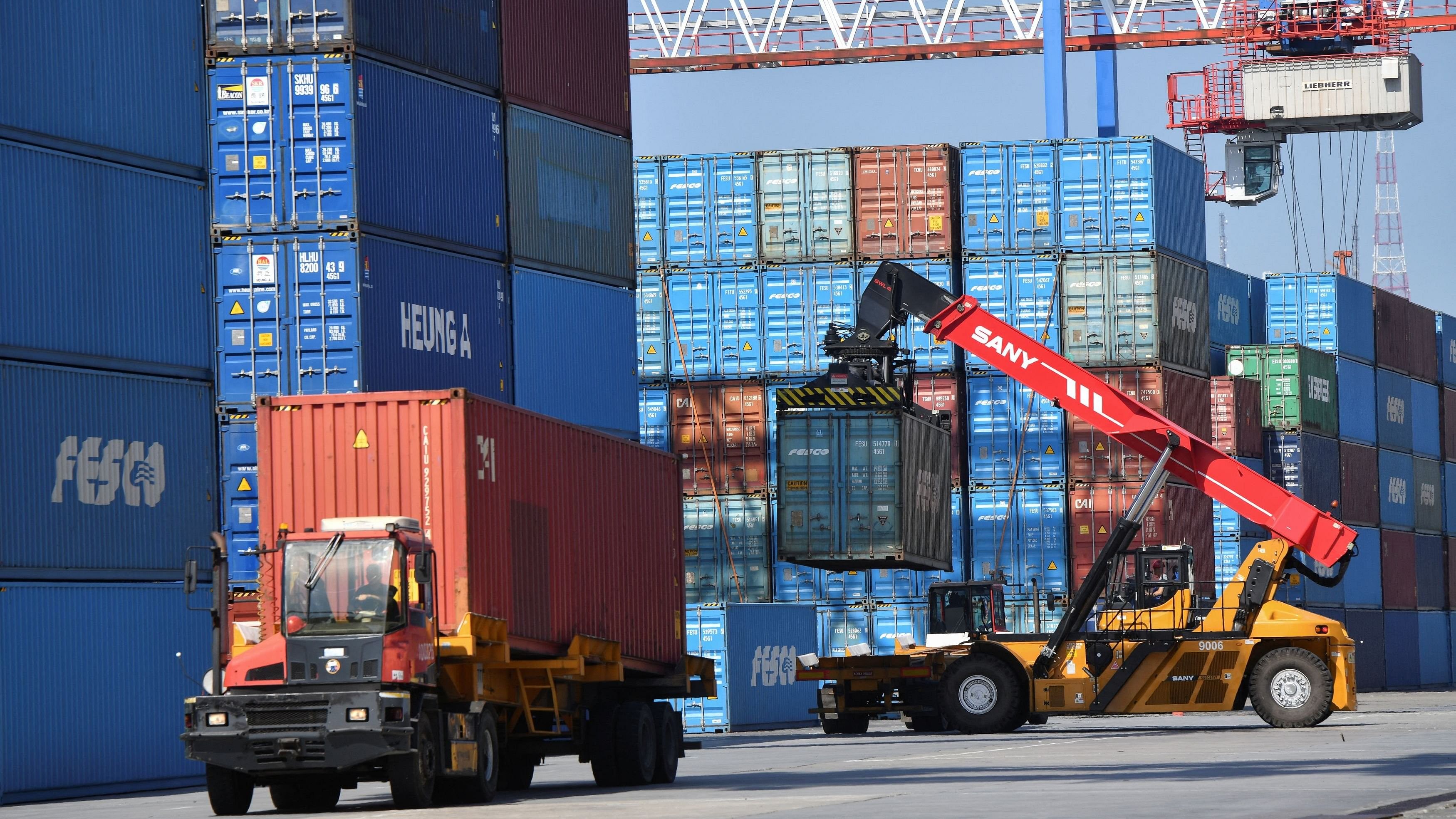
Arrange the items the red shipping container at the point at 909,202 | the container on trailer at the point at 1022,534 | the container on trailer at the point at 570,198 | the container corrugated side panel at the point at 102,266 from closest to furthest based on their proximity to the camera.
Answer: the container corrugated side panel at the point at 102,266
the container on trailer at the point at 570,198
the container on trailer at the point at 1022,534
the red shipping container at the point at 909,202

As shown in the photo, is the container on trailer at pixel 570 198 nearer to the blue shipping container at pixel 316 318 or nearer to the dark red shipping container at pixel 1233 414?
the blue shipping container at pixel 316 318

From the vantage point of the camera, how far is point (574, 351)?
1185 inches

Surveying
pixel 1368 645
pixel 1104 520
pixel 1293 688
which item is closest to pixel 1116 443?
pixel 1104 520

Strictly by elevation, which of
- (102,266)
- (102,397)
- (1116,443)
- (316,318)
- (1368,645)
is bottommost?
(1368,645)

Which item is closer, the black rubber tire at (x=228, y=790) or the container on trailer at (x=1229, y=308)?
the black rubber tire at (x=228, y=790)

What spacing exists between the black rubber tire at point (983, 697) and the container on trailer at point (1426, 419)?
3480 centimetres

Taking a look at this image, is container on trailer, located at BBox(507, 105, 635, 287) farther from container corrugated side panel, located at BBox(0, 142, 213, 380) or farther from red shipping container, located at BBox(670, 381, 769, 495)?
red shipping container, located at BBox(670, 381, 769, 495)

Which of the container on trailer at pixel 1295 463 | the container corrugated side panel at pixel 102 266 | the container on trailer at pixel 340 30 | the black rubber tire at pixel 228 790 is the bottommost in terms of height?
the black rubber tire at pixel 228 790

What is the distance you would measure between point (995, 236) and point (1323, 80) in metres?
17.9

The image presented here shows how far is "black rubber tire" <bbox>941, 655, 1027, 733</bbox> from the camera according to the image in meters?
30.5

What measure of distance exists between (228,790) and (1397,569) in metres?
48.1

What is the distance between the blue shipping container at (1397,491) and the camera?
58.9 metres

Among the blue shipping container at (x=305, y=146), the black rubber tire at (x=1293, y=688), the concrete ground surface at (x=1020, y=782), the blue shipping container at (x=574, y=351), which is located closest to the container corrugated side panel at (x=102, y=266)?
the blue shipping container at (x=305, y=146)

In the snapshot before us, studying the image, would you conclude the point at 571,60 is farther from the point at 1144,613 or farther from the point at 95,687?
the point at 95,687
